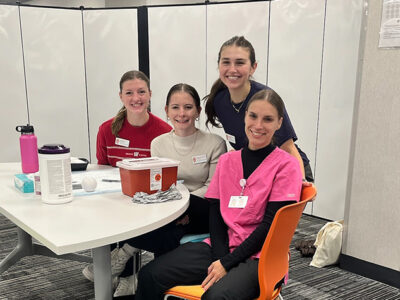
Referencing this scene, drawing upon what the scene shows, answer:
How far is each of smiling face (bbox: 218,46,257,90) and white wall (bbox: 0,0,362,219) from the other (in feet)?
5.34

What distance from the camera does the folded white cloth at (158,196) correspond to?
152cm

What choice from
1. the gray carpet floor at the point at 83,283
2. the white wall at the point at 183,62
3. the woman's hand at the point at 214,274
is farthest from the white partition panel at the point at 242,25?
the woman's hand at the point at 214,274

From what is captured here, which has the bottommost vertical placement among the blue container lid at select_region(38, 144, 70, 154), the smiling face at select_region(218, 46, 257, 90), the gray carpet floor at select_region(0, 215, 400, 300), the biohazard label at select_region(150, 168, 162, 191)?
the gray carpet floor at select_region(0, 215, 400, 300)

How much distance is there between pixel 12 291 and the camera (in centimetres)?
Result: 237

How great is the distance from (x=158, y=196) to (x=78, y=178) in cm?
56

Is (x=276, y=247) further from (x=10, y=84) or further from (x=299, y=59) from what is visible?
(x=10, y=84)

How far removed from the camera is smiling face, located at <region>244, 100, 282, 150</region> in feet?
5.20

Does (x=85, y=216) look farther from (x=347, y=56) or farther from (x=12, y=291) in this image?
(x=347, y=56)

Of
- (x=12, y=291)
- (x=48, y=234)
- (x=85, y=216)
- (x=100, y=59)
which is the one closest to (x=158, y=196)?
(x=85, y=216)

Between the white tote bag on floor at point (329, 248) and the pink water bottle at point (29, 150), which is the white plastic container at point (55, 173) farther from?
the white tote bag on floor at point (329, 248)

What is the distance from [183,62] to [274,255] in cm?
292

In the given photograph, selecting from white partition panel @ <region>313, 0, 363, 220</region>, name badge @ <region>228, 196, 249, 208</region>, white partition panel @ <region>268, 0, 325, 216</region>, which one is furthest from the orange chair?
white partition panel @ <region>268, 0, 325, 216</region>

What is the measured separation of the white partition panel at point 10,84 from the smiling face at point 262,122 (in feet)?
10.3

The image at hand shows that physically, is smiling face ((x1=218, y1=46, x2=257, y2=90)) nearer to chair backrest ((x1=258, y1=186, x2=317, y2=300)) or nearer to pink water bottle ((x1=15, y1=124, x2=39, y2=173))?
chair backrest ((x1=258, y1=186, x2=317, y2=300))
